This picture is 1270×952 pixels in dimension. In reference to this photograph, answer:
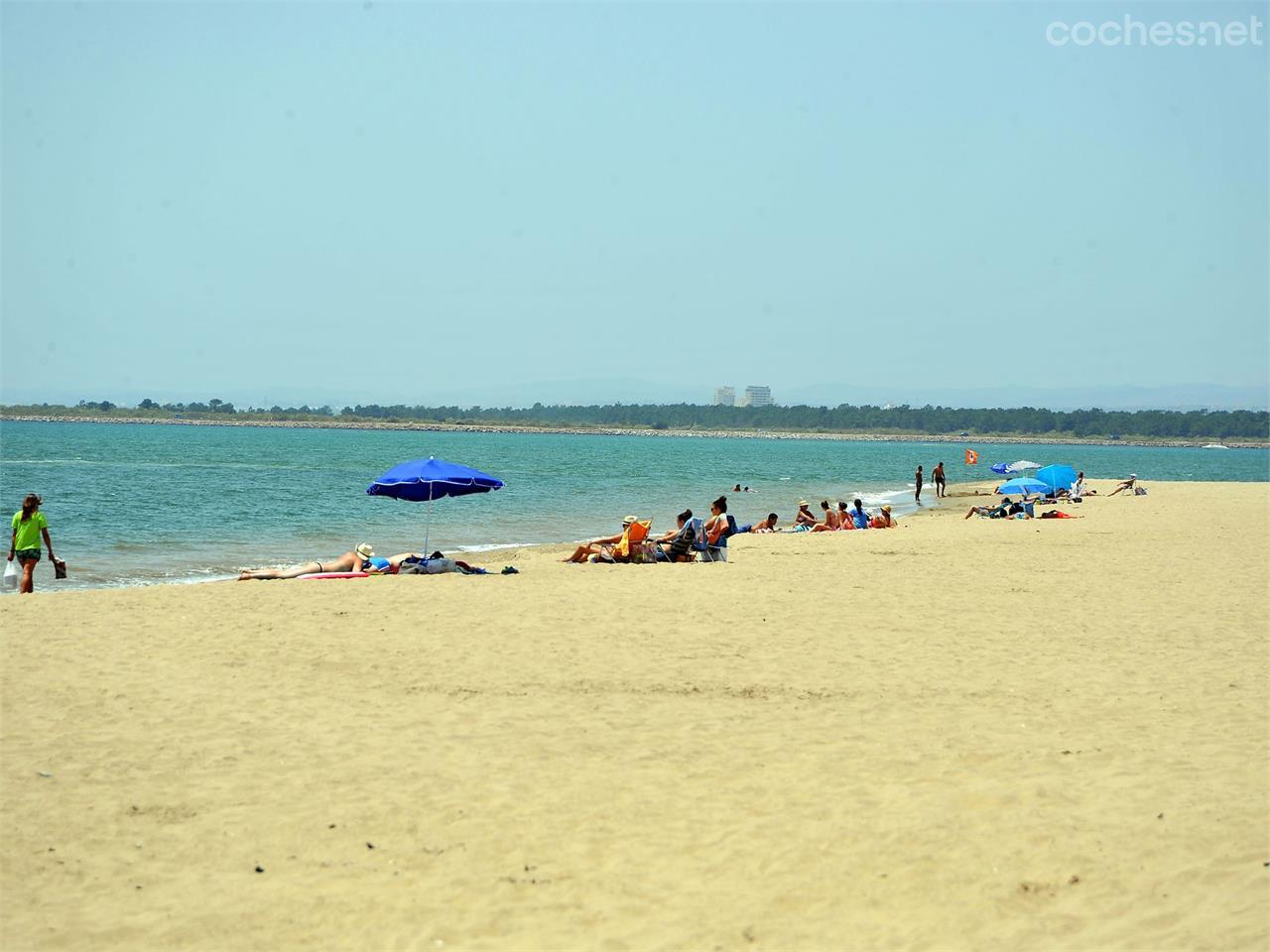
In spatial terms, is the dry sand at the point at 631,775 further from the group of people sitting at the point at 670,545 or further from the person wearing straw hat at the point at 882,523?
the person wearing straw hat at the point at 882,523

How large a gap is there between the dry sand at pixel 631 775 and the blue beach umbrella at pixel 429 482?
470 cm

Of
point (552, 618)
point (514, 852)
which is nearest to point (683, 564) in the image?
point (552, 618)

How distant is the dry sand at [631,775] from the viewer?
5293 millimetres

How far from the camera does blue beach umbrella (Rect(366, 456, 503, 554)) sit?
58.7 ft

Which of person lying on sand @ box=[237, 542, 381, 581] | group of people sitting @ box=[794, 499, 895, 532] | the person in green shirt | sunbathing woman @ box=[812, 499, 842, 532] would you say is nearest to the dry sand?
the person in green shirt

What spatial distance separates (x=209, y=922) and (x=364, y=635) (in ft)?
20.9

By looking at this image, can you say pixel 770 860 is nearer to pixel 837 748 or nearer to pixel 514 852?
pixel 514 852

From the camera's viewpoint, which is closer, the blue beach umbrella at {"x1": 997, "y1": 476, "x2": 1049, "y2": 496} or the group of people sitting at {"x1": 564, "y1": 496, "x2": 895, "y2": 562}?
the group of people sitting at {"x1": 564, "y1": 496, "x2": 895, "y2": 562}

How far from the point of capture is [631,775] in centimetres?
719

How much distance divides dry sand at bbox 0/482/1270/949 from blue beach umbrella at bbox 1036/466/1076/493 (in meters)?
26.4

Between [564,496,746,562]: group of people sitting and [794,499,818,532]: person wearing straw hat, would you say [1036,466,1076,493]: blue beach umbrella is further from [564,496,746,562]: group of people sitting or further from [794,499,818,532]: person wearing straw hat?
[564,496,746,562]: group of people sitting

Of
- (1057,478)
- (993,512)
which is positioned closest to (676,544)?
(993,512)

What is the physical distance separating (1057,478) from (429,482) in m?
27.9

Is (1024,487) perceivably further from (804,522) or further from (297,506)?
(297,506)
